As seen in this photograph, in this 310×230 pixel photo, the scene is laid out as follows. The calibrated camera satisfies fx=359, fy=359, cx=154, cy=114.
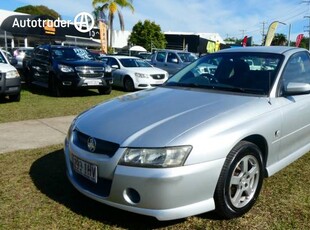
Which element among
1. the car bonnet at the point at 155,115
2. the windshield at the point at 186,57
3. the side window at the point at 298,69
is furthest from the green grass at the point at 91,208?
the windshield at the point at 186,57

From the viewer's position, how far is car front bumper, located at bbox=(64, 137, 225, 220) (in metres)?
2.73

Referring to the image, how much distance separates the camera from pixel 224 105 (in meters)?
3.39

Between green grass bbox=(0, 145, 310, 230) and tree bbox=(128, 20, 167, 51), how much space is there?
48.6m

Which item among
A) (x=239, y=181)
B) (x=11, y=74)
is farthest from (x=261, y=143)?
(x=11, y=74)

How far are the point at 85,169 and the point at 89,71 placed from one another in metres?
8.69

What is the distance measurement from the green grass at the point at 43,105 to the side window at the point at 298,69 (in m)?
5.47

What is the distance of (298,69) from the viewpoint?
14.2 ft

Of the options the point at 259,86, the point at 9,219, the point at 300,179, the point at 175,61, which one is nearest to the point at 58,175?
the point at 9,219

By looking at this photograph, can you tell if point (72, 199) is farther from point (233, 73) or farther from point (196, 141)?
point (233, 73)

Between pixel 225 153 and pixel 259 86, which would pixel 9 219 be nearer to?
pixel 225 153

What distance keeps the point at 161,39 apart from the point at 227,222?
173ft

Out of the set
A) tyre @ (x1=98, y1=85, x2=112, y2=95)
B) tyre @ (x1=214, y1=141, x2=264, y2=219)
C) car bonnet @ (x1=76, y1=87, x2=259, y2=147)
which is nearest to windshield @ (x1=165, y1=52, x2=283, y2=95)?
car bonnet @ (x1=76, y1=87, x2=259, y2=147)

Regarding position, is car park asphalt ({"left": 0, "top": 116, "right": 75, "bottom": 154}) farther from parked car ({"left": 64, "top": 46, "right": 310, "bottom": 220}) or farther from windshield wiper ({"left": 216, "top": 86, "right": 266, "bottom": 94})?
windshield wiper ({"left": 216, "top": 86, "right": 266, "bottom": 94})

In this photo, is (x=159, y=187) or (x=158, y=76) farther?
(x=158, y=76)
